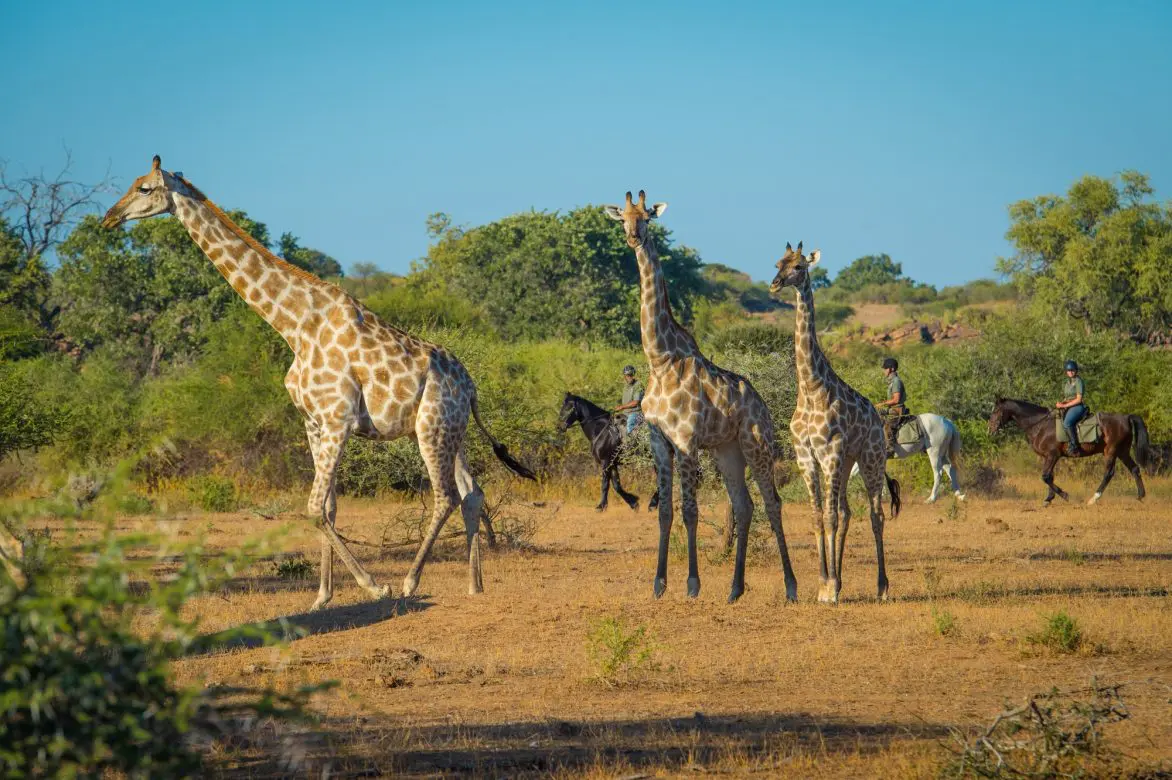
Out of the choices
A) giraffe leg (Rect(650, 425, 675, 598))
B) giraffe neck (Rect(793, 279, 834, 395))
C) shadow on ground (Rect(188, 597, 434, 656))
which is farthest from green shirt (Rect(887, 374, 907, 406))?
shadow on ground (Rect(188, 597, 434, 656))

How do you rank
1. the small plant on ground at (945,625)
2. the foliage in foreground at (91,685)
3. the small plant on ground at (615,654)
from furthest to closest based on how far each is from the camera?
the small plant on ground at (945,625) < the small plant on ground at (615,654) < the foliage in foreground at (91,685)

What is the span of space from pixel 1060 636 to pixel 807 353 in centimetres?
354

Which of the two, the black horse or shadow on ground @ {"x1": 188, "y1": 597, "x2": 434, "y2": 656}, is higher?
the black horse

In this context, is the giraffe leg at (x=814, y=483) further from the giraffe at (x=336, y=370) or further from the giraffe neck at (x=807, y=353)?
the giraffe at (x=336, y=370)

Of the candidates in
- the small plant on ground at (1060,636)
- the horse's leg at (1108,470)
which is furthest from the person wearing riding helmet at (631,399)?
the small plant on ground at (1060,636)

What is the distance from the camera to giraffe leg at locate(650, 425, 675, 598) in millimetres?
10867

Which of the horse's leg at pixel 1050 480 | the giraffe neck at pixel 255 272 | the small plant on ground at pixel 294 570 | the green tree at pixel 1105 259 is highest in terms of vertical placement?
the green tree at pixel 1105 259

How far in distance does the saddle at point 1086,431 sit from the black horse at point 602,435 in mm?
6966

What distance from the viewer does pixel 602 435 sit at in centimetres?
2153

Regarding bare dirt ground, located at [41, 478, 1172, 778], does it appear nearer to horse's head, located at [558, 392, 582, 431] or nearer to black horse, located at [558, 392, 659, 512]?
black horse, located at [558, 392, 659, 512]

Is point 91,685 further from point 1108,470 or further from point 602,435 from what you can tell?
point 1108,470

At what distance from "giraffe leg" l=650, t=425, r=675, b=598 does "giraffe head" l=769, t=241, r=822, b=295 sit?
1581mm

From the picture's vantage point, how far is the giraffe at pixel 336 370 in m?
10.8

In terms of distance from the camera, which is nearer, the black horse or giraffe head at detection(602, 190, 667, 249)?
giraffe head at detection(602, 190, 667, 249)
